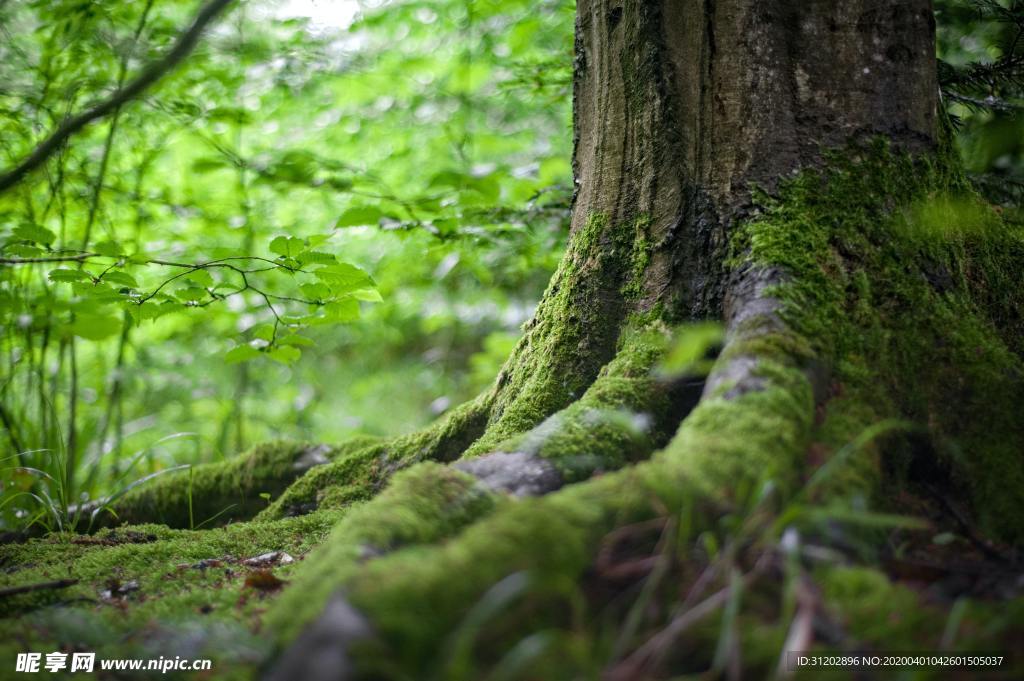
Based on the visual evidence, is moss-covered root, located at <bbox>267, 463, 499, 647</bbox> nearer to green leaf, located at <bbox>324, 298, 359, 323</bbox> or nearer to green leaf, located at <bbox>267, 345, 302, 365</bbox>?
green leaf, located at <bbox>324, 298, 359, 323</bbox>

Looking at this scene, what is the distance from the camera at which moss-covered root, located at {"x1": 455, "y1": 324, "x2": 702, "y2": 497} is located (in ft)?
5.17

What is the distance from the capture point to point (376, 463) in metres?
2.74

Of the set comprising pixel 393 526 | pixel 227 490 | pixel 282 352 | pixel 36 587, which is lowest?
pixel 227 490

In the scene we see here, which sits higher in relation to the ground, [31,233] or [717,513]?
[31,233]

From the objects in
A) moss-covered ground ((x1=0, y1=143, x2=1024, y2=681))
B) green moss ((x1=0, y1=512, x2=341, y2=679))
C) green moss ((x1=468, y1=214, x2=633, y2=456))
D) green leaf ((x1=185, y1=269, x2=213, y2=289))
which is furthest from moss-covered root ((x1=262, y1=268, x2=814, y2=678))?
green leaf ((x1=185, y1=269, x2=213, y2=289))

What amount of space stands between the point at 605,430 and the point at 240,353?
1.71 m

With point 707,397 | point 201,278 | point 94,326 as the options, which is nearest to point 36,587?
point 201,278

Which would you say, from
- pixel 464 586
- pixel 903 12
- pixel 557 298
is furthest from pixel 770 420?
pixel 903 12

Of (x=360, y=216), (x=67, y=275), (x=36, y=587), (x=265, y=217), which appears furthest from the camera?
(x=265, y=217)

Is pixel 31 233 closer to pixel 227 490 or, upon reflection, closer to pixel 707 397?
pixel 227 490

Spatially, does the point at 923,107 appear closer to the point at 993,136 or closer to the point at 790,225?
the point at 790,225

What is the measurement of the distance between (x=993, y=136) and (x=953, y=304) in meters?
1.53

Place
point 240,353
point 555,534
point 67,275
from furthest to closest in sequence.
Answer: point 240,353 → point 67,275 → point 555,534

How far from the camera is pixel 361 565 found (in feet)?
3.84
